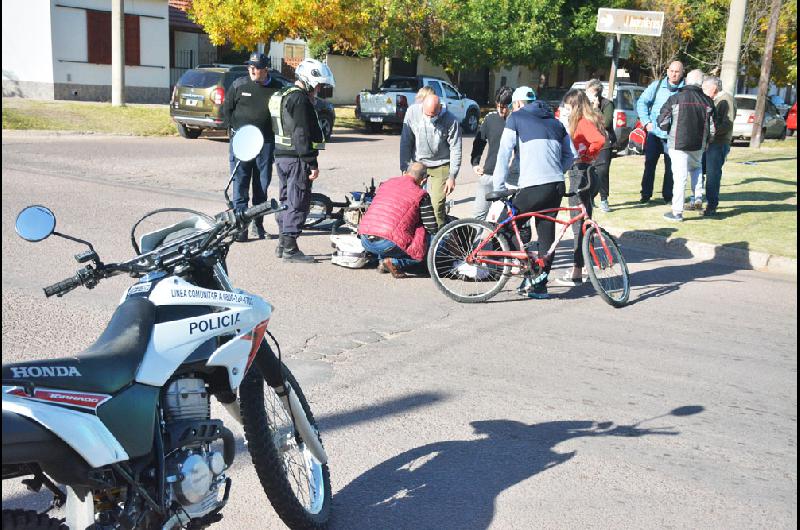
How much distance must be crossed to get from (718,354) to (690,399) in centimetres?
117

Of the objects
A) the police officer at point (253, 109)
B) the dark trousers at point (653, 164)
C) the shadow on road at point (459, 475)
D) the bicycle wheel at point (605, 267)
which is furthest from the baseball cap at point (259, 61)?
the dark trousers at point (653, 164)

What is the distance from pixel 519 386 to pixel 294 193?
160 inches

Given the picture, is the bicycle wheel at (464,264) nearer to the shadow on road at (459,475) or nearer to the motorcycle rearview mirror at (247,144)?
the shadow on road at (459,475)

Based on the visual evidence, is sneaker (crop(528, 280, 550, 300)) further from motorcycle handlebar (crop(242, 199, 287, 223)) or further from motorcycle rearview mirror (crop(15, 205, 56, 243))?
motorcycle rearview mirror (crop(15, 205, 56, 243))

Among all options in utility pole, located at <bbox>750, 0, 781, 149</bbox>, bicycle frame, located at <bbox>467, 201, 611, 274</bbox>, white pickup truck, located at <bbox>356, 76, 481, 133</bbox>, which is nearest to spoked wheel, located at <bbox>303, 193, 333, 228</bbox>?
bicycle frame, located at <bbox>467, 201, 611, 274</bbox>

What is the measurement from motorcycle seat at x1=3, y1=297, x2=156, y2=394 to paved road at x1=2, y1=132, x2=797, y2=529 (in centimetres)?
131

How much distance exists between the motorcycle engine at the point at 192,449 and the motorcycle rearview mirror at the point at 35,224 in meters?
0.67

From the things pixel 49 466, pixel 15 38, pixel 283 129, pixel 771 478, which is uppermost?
pixel 15 38

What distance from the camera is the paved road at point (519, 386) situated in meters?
4.14

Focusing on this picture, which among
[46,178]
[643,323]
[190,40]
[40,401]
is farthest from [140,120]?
[40,401]

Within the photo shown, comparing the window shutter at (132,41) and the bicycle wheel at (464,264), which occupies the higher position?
the window shutter at (132,41)

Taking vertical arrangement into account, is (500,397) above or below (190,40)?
below

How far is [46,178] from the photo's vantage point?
13.0 metres

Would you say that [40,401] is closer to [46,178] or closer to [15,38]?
[46,178]
